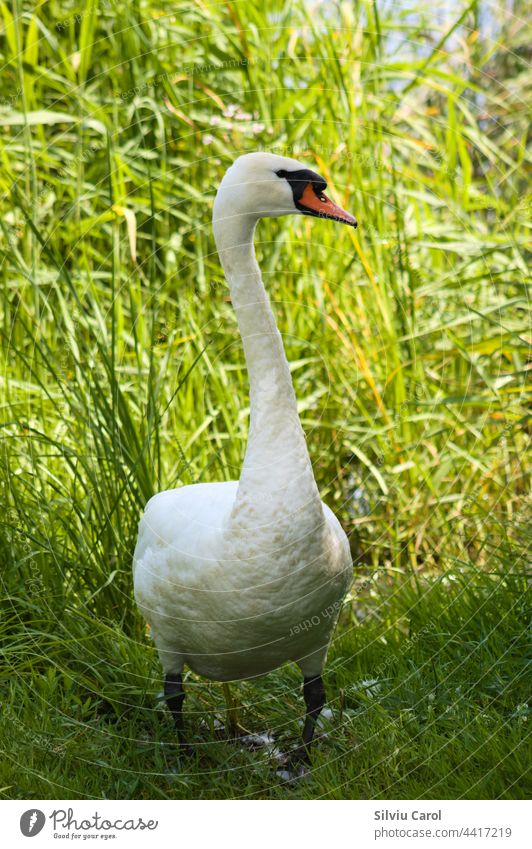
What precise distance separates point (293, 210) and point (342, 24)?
218 cm

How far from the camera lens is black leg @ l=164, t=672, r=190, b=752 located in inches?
111

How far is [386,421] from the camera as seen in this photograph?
419 centimetres

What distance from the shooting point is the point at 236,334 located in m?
4.30

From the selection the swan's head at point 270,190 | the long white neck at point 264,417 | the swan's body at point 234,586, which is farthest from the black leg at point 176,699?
the swan's head at point 270,190

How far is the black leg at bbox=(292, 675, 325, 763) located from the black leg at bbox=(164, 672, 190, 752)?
32cm

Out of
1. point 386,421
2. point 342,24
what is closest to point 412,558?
point 386,421

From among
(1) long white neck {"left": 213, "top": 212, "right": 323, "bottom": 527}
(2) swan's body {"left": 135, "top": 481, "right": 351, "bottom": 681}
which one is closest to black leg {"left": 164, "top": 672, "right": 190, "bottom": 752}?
(2) swan's body {"left": 135, "top": 481, "right": 351, "bottom": 681}

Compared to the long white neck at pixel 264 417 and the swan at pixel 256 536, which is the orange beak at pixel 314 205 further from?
the long white neck at pixel 264 417

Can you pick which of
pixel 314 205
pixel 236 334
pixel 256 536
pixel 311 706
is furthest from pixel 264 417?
pixel 236 334

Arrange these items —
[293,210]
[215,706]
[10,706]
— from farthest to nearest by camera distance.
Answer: [215,706]
[10,706]
[293,210]

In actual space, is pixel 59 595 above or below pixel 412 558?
above

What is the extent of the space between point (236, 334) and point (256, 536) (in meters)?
2.01

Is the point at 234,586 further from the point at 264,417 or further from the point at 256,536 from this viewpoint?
the point at 264,417
